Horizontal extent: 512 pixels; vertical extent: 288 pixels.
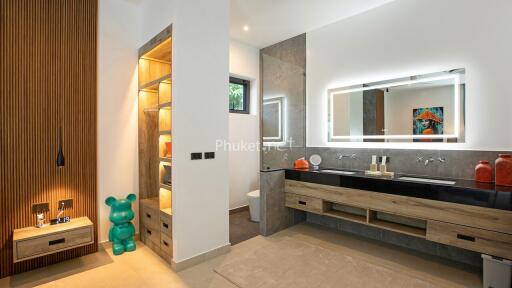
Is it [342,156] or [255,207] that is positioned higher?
[342,156]

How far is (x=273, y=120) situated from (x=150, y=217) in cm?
249

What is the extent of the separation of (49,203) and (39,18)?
193 cm

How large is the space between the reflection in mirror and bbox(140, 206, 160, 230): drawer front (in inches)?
91.2

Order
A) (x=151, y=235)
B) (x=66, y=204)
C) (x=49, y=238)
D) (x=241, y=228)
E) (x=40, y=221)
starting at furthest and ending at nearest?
(x=241, y=228) → (x=151, y=235) → (x=66, y=204) → (x=40, y=221) → (x=49, y=238)

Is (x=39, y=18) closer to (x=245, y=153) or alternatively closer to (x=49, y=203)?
(x=49, y=203)

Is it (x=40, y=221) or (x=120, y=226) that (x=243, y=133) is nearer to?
(x=120, y=226)

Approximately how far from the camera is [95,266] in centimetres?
262

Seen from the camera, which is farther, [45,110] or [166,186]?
[166,186]

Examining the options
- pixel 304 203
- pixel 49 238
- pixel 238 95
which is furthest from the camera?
pixel 238 95

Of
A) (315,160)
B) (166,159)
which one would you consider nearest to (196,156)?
(166,159)

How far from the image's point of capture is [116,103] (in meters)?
3.12

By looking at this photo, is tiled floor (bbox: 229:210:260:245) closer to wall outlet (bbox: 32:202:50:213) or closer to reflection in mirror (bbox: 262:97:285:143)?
reflection in mirror (bbox: 262:97:285:143)

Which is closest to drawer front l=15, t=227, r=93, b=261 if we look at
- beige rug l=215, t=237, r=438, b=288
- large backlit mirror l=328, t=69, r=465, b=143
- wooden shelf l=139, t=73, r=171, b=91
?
beige rug l=215, t=237, r=438, b=288

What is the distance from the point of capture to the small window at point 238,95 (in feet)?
14.9
